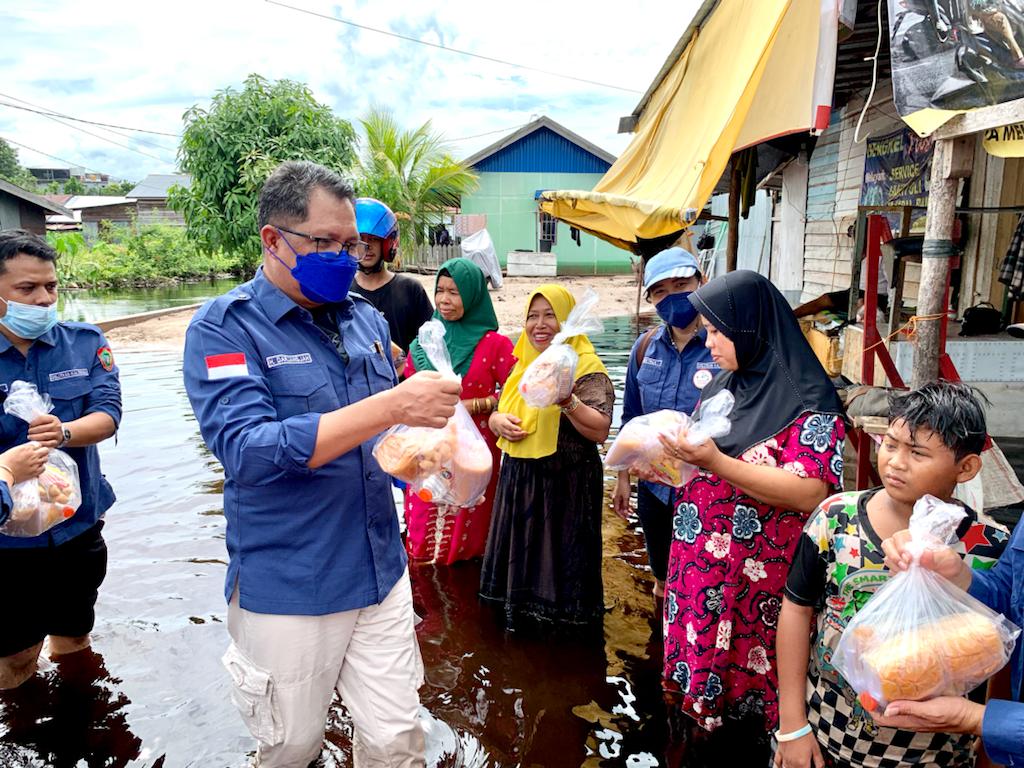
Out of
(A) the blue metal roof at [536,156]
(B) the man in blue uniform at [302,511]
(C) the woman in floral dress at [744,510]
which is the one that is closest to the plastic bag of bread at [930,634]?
(C) the woman in floral dress at [744,510]

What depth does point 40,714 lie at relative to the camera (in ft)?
10.7

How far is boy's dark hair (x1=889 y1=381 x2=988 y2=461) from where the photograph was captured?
1730 millimetres

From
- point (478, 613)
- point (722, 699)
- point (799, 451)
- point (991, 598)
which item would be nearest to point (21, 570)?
point (478, 613)

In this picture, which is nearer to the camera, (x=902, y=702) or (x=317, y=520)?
(x=902, y=702)

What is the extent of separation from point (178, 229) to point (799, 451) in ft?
109

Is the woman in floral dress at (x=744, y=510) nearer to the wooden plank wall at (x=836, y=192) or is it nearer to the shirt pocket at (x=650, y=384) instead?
the shirt pocket at (x=650, y=384)

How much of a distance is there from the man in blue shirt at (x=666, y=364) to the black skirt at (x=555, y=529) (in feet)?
0.84

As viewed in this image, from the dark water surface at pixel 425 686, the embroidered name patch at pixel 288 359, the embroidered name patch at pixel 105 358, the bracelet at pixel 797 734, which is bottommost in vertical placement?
the dark water surface at pixel 425 686

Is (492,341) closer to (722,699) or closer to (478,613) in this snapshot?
(478,613)

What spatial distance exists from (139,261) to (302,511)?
29081mm

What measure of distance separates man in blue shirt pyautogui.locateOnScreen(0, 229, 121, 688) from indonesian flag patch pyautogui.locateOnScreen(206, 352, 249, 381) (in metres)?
1.25

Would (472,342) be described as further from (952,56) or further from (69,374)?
(952,56)

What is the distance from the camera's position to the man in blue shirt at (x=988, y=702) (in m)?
1.48

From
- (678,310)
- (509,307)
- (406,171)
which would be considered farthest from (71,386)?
(406,171)
